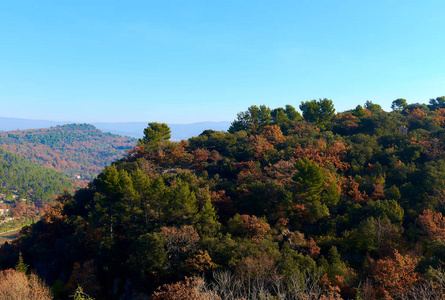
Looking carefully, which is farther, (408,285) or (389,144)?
(389,144)

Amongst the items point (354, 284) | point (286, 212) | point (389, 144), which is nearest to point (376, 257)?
point (354, 284)

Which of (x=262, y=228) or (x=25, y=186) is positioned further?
(x=25, y=186)

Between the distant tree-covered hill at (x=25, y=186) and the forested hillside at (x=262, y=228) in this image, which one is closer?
the forested hillside at (x=262, y=228)

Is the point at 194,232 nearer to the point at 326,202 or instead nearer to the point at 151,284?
the point at 151,284

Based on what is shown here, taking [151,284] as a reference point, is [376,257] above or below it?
above

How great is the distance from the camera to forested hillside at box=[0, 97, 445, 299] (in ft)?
61.8

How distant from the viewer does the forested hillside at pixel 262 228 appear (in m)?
18.8

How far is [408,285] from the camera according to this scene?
17125mm

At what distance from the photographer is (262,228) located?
2627cm

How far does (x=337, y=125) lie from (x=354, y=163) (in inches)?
999

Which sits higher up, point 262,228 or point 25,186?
point 262,228

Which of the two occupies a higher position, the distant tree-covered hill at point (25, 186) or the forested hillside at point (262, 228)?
the forested hillside at point (262, 228)

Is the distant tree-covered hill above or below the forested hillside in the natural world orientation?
below

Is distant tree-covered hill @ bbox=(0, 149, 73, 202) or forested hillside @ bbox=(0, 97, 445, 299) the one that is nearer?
forested hillside @ bbox=(0, 97, 445, 299)
